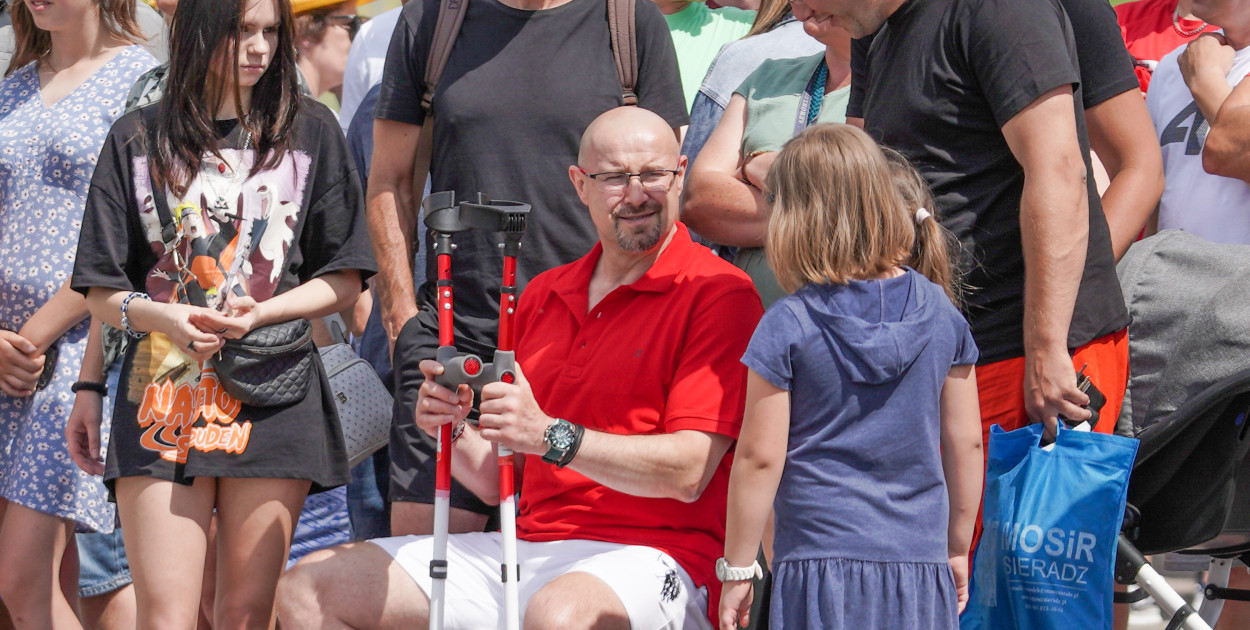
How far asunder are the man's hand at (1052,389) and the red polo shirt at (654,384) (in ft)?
2.08

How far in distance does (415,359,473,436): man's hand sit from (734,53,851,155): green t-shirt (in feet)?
4.04

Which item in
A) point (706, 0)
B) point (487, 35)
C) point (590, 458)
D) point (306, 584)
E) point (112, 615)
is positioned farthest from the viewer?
point (706, 0)

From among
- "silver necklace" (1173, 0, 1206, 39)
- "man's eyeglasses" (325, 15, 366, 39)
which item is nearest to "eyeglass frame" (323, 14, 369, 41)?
"man's eyeglasses" (325, 15, 366, 39)

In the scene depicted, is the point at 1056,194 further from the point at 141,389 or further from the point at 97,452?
Answer: the point at 97,452

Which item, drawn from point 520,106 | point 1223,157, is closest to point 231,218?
point 520,106

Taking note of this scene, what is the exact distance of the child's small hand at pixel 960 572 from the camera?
9.07 ft

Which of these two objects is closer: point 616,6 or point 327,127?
point 327,127

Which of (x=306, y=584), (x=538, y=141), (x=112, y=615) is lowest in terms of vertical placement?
(x=112, y=615)

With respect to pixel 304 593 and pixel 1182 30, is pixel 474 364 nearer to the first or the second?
pixel 304 593

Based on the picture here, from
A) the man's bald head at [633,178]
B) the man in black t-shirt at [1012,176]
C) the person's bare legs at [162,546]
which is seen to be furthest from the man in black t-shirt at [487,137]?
the man in black t-shirt at [1012,176]

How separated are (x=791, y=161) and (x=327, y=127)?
4.55ft

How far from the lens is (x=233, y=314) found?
10.4ft

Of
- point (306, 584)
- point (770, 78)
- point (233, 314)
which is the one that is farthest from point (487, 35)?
point (306, 584)

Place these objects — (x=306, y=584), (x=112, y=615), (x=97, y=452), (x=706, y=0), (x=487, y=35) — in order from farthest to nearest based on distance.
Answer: (x=706, y=0)
(x=112, y=615)
(x=487, y=35)
(x=97, y=452)
(x=306, y=584)
